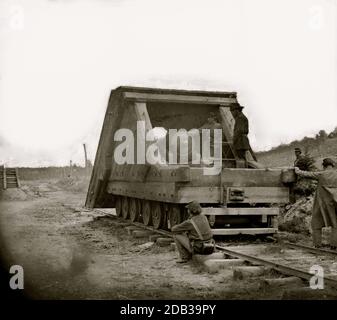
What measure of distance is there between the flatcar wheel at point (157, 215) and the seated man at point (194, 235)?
337 centimetres

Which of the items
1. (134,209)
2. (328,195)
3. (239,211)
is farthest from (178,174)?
(134,209)

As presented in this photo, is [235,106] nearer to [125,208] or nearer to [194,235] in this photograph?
[125,208]

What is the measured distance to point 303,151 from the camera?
89.0 ft

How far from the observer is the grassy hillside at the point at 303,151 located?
22594mm

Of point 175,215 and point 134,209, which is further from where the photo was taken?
point 134,209

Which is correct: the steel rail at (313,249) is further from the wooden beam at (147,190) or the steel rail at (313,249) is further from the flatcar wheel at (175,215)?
the wooden beam at (147,190)

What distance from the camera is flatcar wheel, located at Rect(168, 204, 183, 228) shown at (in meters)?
9.97

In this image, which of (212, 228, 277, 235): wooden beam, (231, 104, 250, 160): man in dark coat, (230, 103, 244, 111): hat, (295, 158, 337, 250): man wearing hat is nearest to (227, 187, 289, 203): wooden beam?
(212, 228, 277, 235): wooden beam
